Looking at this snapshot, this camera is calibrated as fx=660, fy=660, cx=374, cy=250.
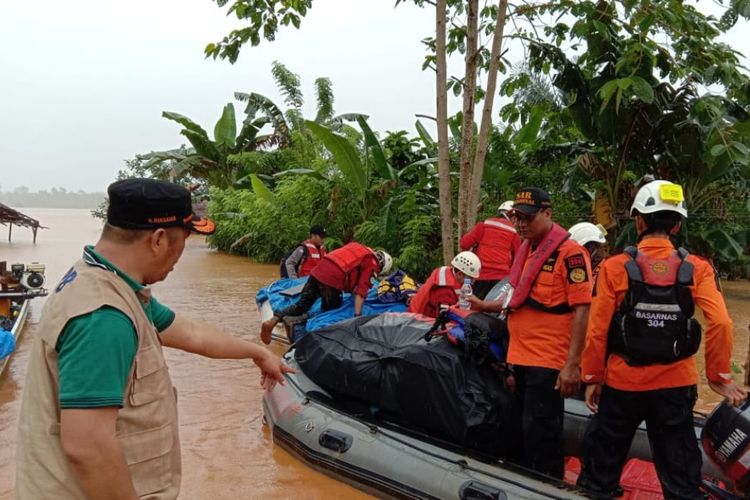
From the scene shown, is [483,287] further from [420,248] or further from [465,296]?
[420,248]

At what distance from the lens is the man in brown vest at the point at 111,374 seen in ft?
4.39

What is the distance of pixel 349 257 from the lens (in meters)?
6.84

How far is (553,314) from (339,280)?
345 cm

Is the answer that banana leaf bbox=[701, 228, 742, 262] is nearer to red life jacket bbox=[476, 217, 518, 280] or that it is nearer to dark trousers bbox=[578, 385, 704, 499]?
red life jacket bbox=[476, 217, 518, 280]

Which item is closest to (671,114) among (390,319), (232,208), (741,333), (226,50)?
(741,333)

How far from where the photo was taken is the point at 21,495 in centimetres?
146

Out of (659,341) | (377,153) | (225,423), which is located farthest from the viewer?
(377,153)

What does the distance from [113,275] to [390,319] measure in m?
3.44

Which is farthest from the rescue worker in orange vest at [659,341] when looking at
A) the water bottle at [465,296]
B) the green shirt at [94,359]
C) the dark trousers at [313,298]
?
the dark trousers at [313,298]

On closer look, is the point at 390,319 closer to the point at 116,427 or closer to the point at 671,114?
the point at 116,427

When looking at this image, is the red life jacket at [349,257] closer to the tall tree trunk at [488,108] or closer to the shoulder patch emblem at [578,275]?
the tall tree trunk at [488,108]

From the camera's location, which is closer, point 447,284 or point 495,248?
point 447,284

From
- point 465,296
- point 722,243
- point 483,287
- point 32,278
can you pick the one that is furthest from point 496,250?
point 722,243

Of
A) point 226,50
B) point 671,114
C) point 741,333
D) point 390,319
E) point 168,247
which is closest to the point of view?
point 168,247
